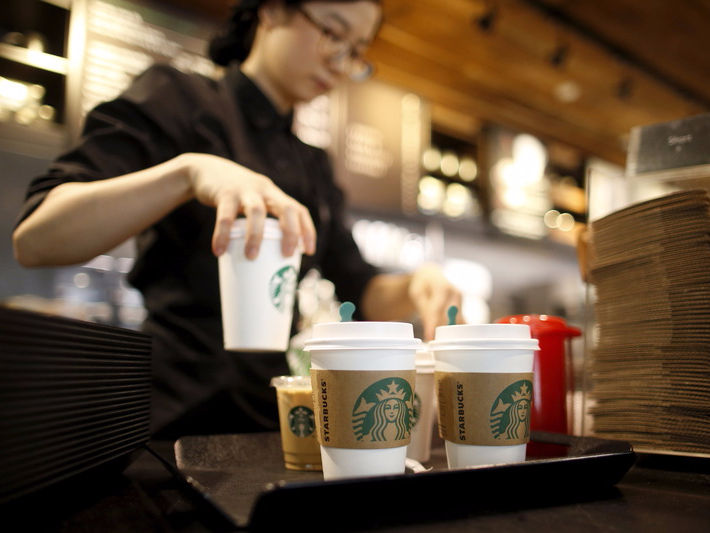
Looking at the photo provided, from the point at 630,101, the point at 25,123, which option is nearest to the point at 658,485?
the point at 25,123

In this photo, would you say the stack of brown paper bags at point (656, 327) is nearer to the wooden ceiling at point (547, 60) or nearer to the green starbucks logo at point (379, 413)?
the green starbucks logo at point (379, 413)

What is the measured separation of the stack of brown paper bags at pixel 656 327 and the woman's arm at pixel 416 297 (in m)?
0.30

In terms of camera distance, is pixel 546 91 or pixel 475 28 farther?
pixel 546 91

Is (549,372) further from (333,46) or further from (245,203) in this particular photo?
(333,46)

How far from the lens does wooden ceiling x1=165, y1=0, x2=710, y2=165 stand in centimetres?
315

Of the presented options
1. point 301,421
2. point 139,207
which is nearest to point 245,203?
point 139,207

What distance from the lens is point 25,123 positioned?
2.53 metres

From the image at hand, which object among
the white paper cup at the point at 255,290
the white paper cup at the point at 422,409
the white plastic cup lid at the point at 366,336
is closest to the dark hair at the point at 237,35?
→ the white paper cup at the point at 255,290

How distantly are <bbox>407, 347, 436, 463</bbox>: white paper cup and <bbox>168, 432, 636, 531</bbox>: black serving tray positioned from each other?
7.9 inches

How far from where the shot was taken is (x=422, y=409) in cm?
100

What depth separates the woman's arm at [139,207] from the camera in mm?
936

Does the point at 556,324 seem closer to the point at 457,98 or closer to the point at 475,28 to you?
the point at 475,28

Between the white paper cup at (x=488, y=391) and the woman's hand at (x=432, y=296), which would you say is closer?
the white paper cup at (x=488, y=391)

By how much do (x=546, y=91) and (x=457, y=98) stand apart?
637 mm
